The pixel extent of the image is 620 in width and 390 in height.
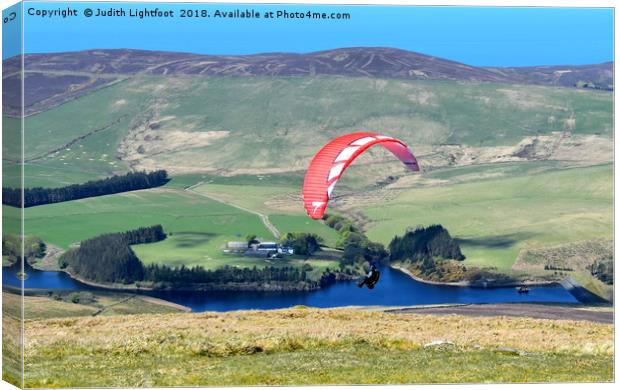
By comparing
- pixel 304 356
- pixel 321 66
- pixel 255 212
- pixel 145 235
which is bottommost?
pixel 304 356


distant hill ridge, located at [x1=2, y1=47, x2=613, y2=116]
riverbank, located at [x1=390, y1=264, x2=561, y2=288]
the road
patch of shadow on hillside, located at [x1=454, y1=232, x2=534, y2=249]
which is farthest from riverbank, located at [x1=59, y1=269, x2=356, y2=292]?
patch of shadow on hillside, located at [x1=454, y1=232, x2=534, y2=249]

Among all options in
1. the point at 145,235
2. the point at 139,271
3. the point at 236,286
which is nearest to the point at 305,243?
the point at 236,286

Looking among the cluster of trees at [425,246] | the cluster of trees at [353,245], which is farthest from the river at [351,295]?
the cluster of trees at [425,246]

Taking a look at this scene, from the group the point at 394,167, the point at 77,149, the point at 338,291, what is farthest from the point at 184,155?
the point at 338,291

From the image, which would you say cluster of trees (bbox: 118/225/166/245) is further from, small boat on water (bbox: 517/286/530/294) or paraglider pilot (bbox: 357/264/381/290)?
paraglider pilot (bbox: 357/264/381/290)

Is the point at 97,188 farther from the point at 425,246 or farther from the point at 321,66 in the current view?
the point at 425,246

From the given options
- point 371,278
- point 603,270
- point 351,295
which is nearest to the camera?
point 371,278
